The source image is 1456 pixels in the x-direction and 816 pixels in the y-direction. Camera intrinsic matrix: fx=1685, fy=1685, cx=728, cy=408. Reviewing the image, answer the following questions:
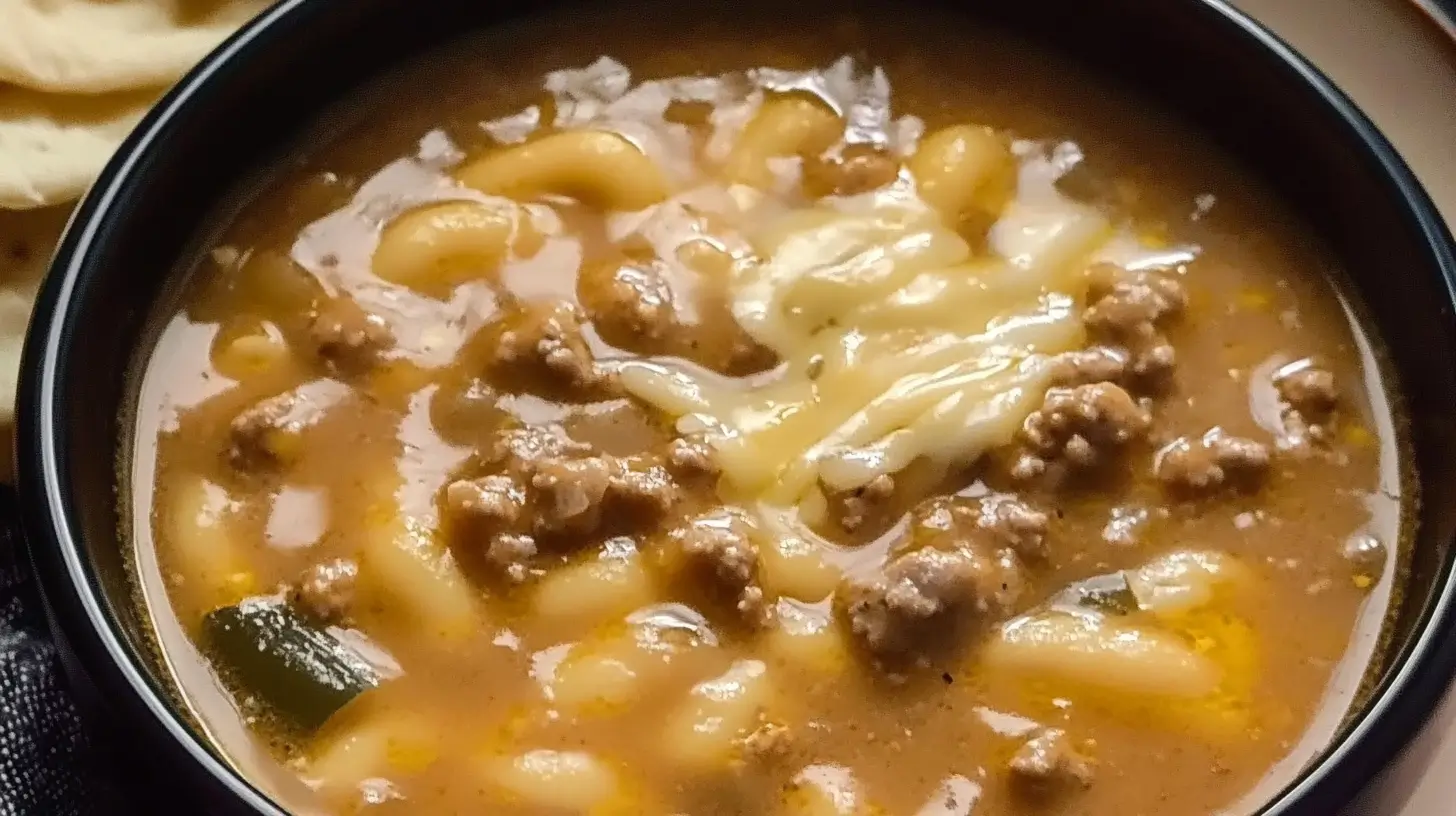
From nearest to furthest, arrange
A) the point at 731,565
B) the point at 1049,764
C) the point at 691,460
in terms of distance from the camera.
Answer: the point at 1049,764 < the point at 731,565 < the point at 691,460

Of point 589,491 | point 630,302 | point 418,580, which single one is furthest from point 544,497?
point 630,302

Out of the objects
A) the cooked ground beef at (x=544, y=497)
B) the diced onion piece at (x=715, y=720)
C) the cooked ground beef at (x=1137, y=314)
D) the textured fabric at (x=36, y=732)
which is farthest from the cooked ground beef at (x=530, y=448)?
the cooked ground beef at (x=1137, y=314)

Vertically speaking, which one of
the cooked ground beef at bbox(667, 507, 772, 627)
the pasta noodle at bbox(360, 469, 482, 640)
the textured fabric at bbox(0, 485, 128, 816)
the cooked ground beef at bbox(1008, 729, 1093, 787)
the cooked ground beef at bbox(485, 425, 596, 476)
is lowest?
the textured fabric at bbox(0, 485, 128, 816)

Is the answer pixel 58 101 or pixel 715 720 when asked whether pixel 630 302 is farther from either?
pixel 58 101

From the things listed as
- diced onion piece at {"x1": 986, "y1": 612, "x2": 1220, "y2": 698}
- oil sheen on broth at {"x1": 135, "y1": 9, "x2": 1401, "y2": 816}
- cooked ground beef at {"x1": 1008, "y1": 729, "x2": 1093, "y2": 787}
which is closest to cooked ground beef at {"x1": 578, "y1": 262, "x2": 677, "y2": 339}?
oil sheen on broth at {"x1": 135, "y1": 9, "x2": 1401, "y2": 816}

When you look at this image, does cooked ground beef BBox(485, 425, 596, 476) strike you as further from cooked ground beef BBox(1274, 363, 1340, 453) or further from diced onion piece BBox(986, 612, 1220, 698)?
cooked ground beef BBox(1274, 363, 1340, 453)

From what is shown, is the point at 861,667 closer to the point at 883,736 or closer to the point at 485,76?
the point at 883,736

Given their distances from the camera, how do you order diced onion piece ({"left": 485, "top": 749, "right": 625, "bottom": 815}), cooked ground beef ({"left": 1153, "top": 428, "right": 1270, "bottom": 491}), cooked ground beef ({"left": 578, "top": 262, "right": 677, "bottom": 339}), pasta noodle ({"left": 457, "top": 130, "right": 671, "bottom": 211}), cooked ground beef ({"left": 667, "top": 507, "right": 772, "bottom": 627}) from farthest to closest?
pasta noodle ({"left": 457, "top": 130, "right": 671, "bottom": 211})
cooked ground beef ({"left": 578, "top": 262, "right": 677, "bottom": 339})
cooked ground beef ({"left": 1153, "top": 428, "right": 1270, "bottom": 491})
cooked ground beef ({"left": 667, "top": 507, "right": 772, "bottom": 627})
diced onion piece ({"left": 485, "top": 749, "right": 625, "bottom": 815})
